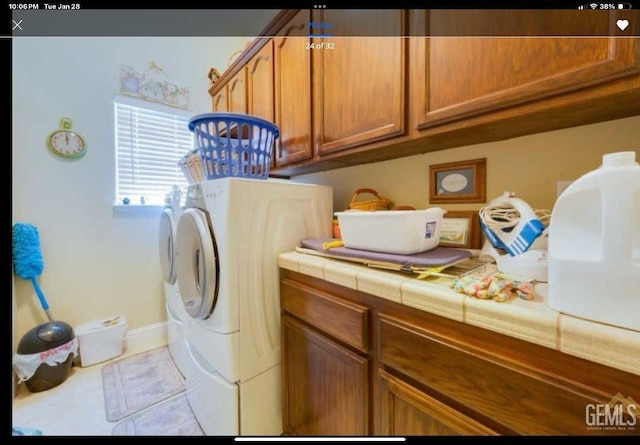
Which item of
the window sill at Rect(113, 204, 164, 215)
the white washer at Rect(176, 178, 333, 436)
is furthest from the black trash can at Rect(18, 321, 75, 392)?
the white washer at Rect(176, 178, 333, 436)

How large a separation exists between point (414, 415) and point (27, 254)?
231cm

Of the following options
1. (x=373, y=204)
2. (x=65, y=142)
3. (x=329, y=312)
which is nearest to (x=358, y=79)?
(x=373, y=204)

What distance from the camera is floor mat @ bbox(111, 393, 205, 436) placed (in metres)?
1.25

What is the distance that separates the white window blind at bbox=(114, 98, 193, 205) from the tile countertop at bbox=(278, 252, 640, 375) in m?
2.09

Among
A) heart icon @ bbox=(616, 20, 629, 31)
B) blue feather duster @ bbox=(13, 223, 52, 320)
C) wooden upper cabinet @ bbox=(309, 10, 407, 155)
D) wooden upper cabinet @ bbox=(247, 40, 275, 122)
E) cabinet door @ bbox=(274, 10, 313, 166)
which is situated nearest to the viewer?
heart icon @ bbox=(616, 20, 629, 31)

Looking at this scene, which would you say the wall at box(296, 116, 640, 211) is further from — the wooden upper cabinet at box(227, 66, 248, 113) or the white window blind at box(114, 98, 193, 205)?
the white window blind at box(114, 98, 193, 205)

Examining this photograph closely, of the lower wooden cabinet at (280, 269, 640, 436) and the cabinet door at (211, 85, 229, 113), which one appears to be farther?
the cabinet door at (211, 85, 229, 113)

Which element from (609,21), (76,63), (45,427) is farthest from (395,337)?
(76,63)

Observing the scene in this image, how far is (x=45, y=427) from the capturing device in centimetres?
127

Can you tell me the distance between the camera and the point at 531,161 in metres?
0.87

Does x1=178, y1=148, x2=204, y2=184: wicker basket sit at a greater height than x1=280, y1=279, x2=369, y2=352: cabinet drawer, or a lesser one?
greater

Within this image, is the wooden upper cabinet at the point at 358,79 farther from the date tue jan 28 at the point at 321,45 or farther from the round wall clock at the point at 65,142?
the round wall clock at the point at 65,142

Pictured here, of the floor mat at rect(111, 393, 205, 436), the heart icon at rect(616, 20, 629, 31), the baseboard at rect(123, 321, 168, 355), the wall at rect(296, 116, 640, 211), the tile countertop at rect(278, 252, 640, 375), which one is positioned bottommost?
the floor mat at rect(111, 393, 205, 436)

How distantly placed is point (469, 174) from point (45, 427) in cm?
238
